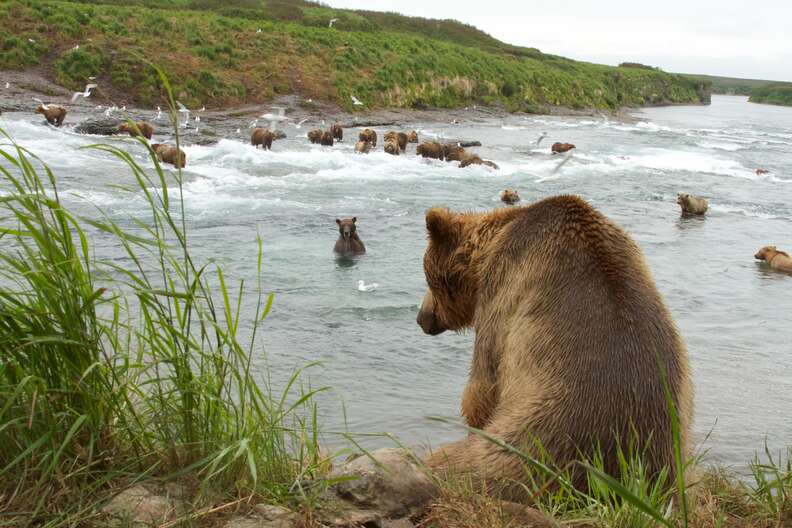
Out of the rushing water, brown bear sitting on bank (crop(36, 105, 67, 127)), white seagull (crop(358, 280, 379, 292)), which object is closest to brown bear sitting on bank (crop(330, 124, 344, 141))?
the rushing water

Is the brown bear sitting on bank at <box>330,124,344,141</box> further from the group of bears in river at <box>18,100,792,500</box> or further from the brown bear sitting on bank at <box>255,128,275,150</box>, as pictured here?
the group of bears in river at <box>18,100,792,500</box>

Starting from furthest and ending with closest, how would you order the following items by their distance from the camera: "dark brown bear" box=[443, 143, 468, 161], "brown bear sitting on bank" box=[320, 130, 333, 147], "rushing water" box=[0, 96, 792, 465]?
"brown bear sitting on bank" box=[320, 130, 333, 147]
"dark brown bear" box=[443, 143, 468, 161]
"rushing water" box=[0, 96, 792, 465]

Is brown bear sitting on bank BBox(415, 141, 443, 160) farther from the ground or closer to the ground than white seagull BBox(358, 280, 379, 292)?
farther from the ground

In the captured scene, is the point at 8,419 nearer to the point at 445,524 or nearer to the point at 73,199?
the point at 445,524

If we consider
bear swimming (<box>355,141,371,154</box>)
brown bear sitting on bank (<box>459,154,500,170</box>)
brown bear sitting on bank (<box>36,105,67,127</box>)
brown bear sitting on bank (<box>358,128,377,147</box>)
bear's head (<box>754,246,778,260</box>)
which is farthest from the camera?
brown bear sitting on bank (<box>358,128,377,147</box>)

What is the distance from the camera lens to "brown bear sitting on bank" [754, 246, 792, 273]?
39.5 feet

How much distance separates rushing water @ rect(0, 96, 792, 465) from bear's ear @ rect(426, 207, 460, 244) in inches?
41.1

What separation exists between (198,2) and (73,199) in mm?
41045

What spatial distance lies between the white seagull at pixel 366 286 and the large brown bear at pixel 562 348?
601 centimetres

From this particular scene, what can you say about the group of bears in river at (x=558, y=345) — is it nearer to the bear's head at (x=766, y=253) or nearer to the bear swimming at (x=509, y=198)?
the bear's head at (x=766, y=253)

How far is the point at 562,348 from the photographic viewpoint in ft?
9.43

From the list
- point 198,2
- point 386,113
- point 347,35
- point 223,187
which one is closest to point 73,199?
point 223,187

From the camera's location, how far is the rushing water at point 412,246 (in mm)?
6578

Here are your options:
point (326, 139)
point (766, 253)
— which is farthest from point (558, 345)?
point (326, 139)
